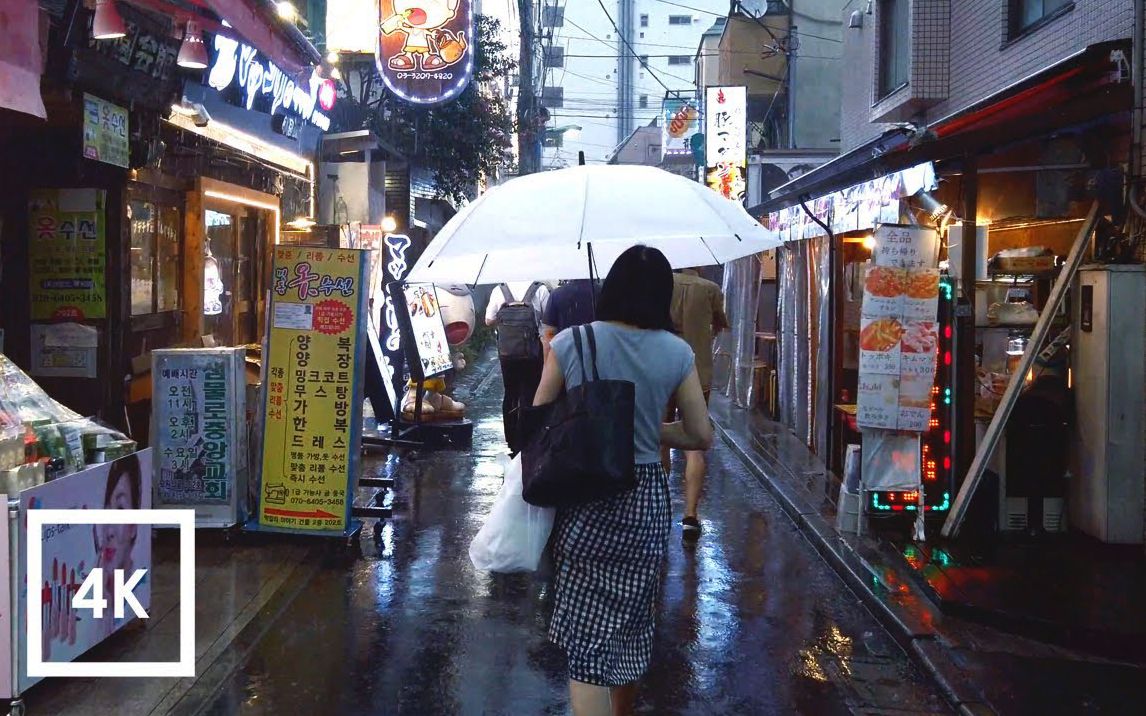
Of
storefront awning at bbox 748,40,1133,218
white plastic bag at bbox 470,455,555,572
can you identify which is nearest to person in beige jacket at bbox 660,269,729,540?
storefront awning at bbox 748,40,1133,218

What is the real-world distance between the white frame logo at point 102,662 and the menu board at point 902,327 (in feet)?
16.5

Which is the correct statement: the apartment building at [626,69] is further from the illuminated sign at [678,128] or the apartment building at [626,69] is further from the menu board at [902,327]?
the menu board at [902,327]

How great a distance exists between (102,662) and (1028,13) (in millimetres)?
10878

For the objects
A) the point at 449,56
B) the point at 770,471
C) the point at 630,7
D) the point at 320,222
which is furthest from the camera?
the point at 630,7

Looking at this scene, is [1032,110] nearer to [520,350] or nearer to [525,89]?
[520,350]

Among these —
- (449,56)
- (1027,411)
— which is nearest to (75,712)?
(1027,411)

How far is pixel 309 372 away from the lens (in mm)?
7625

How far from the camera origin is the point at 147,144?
27.7 ft

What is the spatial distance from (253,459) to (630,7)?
68.5 meters

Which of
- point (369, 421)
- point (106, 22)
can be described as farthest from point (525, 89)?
point (106, 22)

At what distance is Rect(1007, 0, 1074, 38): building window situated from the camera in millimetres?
10562

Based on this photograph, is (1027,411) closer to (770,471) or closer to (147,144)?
(770,471)

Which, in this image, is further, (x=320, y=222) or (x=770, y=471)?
(x=320, y=222)

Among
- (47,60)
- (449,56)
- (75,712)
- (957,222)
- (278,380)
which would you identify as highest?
(449,56)
